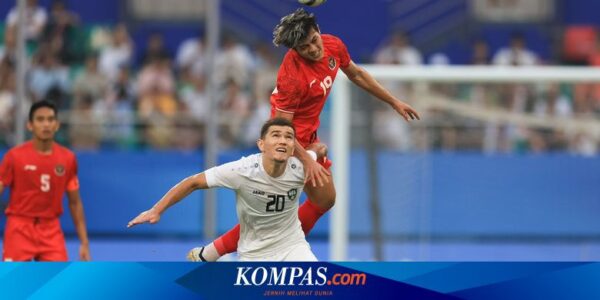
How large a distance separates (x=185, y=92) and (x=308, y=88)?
875cm

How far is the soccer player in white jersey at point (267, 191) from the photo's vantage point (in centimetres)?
795

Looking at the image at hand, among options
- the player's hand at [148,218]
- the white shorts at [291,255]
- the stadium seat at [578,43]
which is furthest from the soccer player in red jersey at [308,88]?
the stadium seat at [578,43]

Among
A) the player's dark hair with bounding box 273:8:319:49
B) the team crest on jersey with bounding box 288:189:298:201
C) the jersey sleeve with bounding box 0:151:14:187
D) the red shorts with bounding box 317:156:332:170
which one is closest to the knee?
the red shorts with bounding box 317:156:332:170

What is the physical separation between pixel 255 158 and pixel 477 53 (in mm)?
10031

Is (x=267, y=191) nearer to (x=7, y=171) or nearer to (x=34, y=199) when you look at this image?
(x=34, y=199)

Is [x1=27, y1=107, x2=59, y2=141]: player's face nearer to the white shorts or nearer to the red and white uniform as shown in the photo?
the red and white uniform

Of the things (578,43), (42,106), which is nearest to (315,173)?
(42,106)

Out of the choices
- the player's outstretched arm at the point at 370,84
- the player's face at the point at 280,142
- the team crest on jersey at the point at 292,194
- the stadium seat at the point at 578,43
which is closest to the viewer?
the player's face at the point at 280,142

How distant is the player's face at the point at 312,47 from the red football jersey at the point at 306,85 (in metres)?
0.08

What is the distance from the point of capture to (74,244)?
52.5 ft

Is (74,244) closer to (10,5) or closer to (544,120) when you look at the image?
(10,5)

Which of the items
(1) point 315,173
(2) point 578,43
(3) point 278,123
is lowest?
(1) point 315,173

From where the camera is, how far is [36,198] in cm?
1004

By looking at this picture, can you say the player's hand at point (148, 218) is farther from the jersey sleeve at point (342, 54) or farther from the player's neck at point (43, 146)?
the player's neck at point (43, 146)
